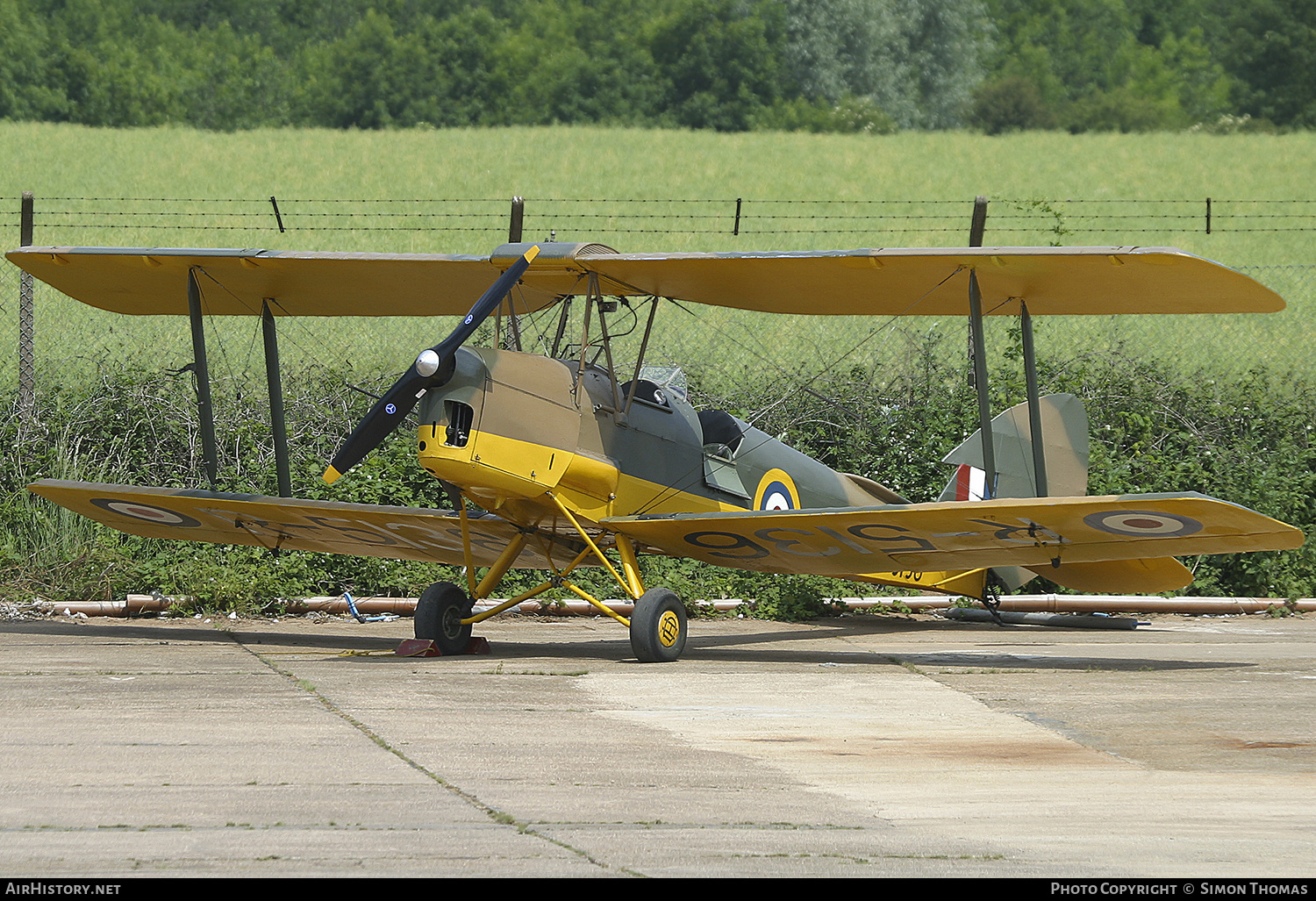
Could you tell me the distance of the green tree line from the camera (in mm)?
58094

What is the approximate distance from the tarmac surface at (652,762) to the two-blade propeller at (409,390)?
1175 millimetres

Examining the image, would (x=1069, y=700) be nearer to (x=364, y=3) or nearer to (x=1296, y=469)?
(x=1296, y=469)

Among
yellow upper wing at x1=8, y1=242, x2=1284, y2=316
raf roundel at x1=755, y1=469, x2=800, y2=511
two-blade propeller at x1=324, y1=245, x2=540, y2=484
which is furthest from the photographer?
raf roundel at x1=755, y1=469, x2=800, y2=511

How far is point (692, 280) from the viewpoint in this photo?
866 cm

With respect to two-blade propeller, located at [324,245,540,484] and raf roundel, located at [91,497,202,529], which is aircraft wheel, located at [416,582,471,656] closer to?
two-blade propeller, located at [324,245,540,484]

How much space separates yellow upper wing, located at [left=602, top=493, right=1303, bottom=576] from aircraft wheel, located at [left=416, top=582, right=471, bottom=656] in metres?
1.03

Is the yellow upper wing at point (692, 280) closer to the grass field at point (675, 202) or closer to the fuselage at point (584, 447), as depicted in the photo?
the fuselage at point (584, 447)

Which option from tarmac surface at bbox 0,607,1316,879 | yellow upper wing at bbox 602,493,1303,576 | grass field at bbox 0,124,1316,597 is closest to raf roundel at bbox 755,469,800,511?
yellow upper wing at bbox 602,493,1303,576

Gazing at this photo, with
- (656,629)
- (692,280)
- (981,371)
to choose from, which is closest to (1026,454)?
(981,371)

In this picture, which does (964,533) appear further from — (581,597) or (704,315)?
(704,315)

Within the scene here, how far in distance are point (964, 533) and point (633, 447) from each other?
2.02 meters

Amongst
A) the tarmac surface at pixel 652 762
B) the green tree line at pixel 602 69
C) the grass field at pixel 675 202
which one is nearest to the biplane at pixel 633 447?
the tarmac surface at pixel 652 762
